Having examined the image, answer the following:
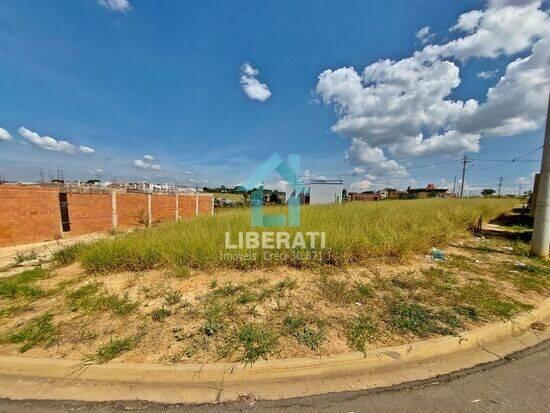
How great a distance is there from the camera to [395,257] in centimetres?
507

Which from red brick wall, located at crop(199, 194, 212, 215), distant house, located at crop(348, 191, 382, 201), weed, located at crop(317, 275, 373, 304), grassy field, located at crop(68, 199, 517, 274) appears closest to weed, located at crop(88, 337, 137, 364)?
grassy field, located at crop(68, 199, 517, 274)

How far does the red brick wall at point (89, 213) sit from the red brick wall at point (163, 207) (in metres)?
2.51

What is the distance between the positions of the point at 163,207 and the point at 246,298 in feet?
42.2

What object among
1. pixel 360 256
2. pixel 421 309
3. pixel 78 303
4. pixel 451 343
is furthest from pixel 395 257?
pixel 78 303

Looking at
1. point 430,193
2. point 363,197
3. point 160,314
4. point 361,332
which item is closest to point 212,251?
point 160,314

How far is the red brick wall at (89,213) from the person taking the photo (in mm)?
9961

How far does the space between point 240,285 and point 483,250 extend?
6177mm

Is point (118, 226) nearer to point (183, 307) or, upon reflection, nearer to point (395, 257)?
point (183, 307)

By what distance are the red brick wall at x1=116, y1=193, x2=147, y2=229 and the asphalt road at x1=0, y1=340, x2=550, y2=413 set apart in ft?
37.3

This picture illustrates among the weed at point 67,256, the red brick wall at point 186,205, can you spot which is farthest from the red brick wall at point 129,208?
the weed at point 67,256

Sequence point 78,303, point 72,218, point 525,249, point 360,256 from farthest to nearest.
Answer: point 72,218 → point 525,249 → point 360,256 → point 78,303

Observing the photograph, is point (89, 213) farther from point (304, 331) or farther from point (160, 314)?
point (304, 331)

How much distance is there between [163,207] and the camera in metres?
14.6

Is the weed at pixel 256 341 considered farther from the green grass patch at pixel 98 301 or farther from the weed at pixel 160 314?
the green grass patch at pixel 98 301
